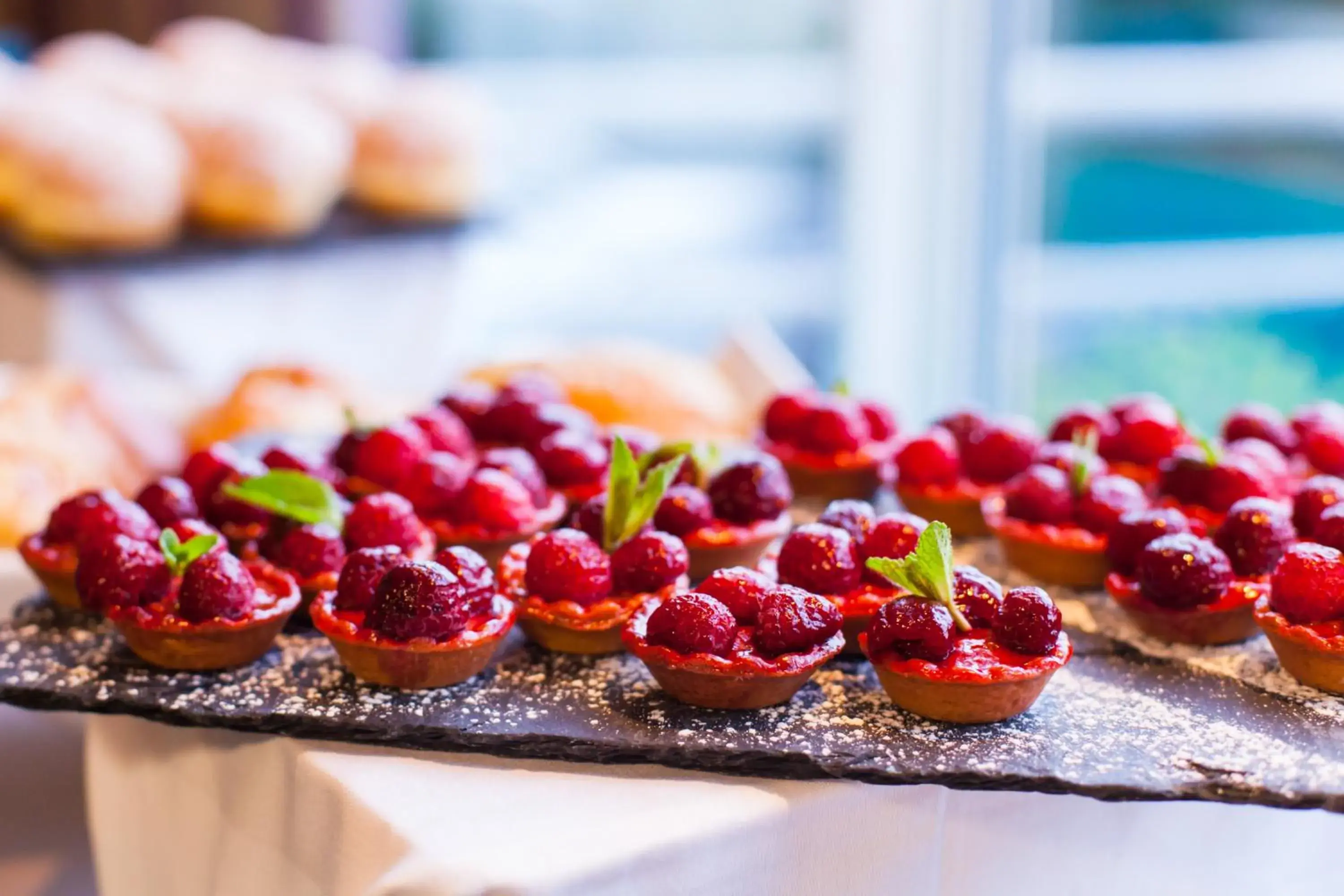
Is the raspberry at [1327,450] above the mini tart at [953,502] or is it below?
above

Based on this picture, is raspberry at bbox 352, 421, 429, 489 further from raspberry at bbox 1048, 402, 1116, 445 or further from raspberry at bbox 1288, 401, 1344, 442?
raspberry at bbox 1288, 401, 1344, 442

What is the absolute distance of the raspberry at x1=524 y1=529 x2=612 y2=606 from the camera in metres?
1.74

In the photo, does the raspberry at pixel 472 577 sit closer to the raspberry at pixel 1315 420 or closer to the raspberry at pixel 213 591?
the raspberry at pixel 213 591

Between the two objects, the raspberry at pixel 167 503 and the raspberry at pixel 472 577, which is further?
the raspberry at pixel 167 503

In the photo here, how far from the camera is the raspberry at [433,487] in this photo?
6.61 feet

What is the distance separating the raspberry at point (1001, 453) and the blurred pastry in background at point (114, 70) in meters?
2.52

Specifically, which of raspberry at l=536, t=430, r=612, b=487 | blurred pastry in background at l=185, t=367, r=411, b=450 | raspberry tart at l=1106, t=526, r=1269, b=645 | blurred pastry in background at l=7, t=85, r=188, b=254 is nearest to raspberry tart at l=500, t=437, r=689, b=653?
raspberry at l=536, t=430, r=612, b=487

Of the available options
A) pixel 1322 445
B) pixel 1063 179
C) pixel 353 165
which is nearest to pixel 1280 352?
pixel 1063 179

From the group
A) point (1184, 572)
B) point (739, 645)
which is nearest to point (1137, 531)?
point (1184, 572)

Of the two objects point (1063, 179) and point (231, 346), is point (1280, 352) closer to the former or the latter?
point (1063, 179)

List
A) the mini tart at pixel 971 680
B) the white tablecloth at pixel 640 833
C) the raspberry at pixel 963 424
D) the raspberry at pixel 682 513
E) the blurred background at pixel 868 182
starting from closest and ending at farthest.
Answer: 1. the white tablecloth at pixel 640 833
2. the mini tart at pixel 971 680
3. the raspberry at pixel 682 513
4. the raspberry at pixel 963 424
5. the blurred background at pixel 868 182

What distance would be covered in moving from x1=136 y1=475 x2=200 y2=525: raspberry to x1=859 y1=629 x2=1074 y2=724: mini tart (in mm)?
895

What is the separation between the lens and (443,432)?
87.6 inches

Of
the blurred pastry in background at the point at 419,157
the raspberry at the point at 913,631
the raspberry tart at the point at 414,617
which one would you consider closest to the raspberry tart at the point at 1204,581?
the raspberry at the point at 913,631
